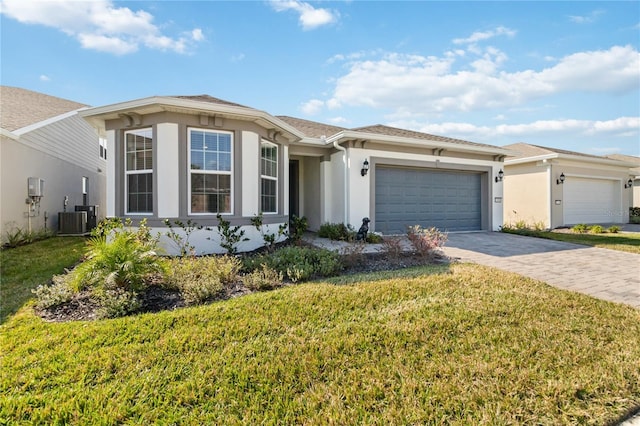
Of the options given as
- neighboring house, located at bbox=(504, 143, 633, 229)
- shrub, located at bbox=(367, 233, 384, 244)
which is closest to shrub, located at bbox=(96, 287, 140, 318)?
shrub, located at bbox=(367, 233, 384, 244)

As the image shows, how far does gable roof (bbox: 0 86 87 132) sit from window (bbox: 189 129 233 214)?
606 cm

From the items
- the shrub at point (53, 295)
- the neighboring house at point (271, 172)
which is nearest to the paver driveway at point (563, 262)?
the neighboring house at point (271, 172)

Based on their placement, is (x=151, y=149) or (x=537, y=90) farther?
(x=537, y=90)

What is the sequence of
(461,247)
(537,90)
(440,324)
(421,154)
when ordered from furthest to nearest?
(537,90)
(421,154)
(461,247)
(440,324)

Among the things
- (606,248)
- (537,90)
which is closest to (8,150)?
(606,248)

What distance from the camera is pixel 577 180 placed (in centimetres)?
1510

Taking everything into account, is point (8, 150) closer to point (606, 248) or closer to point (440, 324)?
point (440, 324)

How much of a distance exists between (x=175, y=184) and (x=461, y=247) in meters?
7.37

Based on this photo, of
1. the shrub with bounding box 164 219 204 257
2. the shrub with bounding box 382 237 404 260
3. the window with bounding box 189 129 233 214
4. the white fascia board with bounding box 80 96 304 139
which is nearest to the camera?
the shrub with bounding box 382 237 404 260

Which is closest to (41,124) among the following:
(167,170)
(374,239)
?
(167,170)

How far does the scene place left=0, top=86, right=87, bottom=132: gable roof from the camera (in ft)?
32.0

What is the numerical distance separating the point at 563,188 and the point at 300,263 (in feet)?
47.9

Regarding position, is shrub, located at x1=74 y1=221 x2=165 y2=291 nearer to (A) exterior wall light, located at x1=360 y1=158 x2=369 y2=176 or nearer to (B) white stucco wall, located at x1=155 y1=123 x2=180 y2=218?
(B) white stucco wall, located at x1=155 y1=123 x2=180 y2=218

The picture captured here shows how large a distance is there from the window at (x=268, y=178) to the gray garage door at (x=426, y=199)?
3540mm
